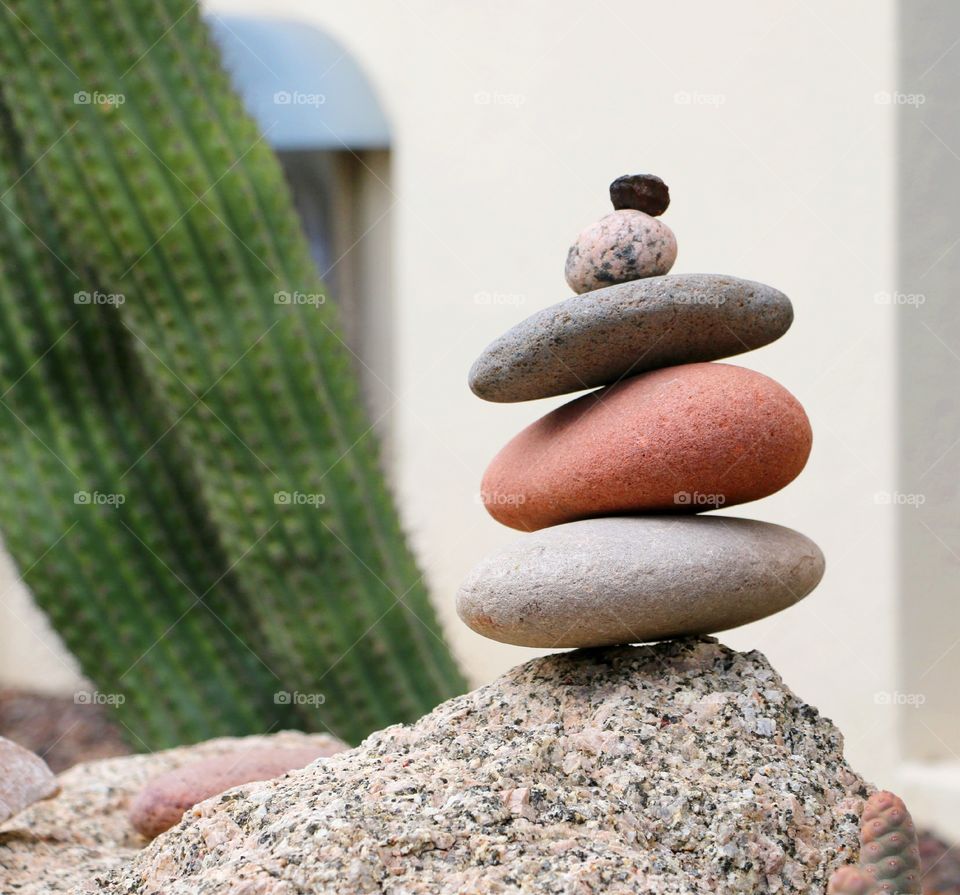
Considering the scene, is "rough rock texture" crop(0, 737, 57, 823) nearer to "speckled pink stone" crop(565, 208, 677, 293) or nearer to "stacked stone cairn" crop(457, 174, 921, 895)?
"stacked stone cairn" crop(457, 174, 921, 895)

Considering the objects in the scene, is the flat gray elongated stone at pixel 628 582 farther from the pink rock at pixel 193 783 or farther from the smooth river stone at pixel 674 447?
the pink rock at pixel 193 783

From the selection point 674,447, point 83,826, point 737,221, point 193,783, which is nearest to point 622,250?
point 674,447

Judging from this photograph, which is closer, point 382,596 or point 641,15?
point 382,596

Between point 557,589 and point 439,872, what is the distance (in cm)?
61

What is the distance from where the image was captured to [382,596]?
4.26m

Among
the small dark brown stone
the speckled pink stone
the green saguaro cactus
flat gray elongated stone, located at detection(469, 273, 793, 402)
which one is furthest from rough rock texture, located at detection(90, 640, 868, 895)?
the green saguaro cactus

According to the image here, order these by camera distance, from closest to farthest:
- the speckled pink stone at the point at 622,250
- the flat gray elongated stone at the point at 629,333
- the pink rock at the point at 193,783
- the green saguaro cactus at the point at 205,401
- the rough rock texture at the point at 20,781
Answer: the flat gray elongated stone at the point at 629,333, the speckled pink stone at the point at 622,250, the rough rock texture at the point at 20,781, the pink rock at the point at 193,783, the green saguaro cactus at the point at 205,401

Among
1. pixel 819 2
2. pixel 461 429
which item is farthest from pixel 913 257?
pixel 461 429

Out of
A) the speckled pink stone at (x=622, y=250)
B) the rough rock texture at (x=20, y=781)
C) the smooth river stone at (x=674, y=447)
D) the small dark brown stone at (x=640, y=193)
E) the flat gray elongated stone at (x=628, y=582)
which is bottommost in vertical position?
the rough rock texture at (x=20, y=781)

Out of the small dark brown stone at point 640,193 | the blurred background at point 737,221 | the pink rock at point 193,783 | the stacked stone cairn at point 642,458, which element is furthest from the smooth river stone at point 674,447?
the blurred background at point 737,221

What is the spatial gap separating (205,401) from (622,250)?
2.24 meters

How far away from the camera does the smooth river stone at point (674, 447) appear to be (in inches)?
86.6

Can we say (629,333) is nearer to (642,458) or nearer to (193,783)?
(642,458)

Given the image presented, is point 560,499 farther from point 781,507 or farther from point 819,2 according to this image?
point 819,2
